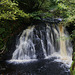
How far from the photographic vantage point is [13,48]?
758 cm

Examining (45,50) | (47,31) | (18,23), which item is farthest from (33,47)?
(18,23)

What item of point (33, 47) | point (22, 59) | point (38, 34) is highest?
point (38, 34)

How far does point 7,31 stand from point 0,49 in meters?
1.71

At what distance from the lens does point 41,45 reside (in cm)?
799

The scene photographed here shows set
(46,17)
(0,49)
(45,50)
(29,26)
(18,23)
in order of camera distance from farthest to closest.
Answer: (46,17) < (29,26) < (18,23) < (45,50) < (0,49)

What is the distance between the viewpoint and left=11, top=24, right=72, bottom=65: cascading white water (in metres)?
7.39

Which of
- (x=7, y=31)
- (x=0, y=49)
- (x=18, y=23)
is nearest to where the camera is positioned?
(x=0, y=49)

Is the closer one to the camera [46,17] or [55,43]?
[55,43]

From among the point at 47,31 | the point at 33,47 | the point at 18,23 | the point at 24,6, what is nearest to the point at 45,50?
the point at 33,47

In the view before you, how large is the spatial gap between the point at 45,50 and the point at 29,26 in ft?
11.2

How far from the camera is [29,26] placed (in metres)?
9.40

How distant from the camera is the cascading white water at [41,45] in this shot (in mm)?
7391

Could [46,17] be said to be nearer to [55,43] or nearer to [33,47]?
[55,43]

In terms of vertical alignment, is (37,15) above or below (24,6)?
below
